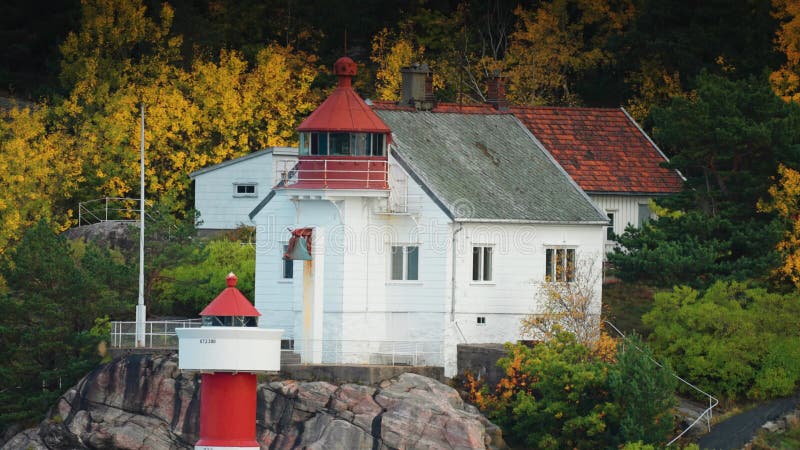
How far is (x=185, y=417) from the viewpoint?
58188 mm

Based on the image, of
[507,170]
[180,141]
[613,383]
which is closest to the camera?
[613,383]

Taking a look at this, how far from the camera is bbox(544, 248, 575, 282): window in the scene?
62.0 meters

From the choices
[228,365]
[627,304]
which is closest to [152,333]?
[627,304]

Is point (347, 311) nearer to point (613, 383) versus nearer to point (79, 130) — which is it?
point (613, 383)

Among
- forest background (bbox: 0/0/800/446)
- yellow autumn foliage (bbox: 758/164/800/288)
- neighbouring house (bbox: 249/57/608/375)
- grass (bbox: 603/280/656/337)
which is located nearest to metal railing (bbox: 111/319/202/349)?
forest background (bbox: 0/0/800/446)

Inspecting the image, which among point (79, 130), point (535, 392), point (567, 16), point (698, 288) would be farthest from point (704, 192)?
point (79, 130)

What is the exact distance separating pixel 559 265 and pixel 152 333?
12141mm

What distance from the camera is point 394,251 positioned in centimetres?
6066

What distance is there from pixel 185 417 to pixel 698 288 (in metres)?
15.8

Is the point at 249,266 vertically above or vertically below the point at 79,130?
below

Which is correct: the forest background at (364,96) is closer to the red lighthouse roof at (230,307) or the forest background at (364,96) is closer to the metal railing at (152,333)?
the metal railing at (152,333)

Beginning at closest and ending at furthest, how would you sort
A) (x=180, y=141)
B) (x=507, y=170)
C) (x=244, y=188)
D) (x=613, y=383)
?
(x=613, y=383) → (x=507, y=170) → (x=244, y=188) → (x=180, y=141)

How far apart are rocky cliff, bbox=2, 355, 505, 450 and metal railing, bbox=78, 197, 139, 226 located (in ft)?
55.4

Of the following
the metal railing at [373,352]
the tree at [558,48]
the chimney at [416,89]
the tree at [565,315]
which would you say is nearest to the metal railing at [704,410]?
the tree at [565,315]
